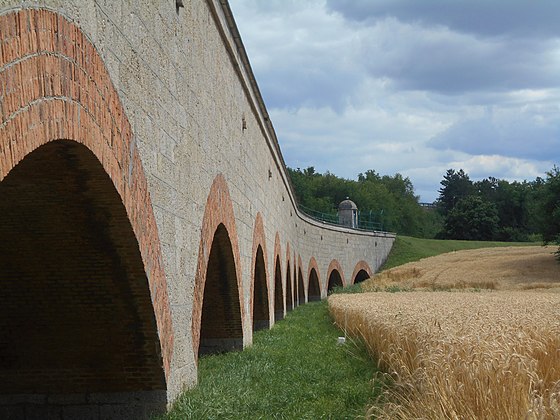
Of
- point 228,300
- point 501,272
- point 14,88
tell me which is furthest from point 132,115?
point 501,272

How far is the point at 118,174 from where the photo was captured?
512 centimetres

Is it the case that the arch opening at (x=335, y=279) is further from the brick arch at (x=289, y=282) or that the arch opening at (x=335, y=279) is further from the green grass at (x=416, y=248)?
the brick arch at (x=289, y=282)

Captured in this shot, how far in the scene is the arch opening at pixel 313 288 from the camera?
37.3 metres

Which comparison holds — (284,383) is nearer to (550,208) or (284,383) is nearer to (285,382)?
(285,382)

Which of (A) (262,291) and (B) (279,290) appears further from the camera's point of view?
(B) (279,290)

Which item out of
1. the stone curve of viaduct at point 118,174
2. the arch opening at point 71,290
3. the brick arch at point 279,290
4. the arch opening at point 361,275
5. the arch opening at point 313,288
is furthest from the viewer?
the arch opening at point 361,275

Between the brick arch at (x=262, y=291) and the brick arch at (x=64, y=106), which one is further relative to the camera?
the brick arch at (x=262, y=291)

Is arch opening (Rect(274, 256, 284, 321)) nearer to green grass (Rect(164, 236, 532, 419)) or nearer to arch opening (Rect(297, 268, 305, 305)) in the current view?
green grass (Rect(164, 236, 532, 419))

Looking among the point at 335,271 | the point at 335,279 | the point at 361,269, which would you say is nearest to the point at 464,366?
the point at 335,271

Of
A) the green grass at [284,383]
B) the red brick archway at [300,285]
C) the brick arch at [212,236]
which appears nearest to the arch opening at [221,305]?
the brick arch at [212,236]

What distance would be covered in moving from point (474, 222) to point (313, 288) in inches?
1414

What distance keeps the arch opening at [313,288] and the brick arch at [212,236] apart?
25376mm

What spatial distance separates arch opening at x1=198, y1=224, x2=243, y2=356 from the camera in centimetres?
1120

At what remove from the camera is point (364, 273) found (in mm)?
49531
